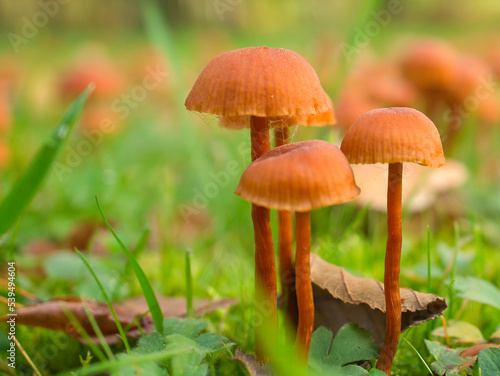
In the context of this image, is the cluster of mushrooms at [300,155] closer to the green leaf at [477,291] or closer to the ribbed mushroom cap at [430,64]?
the green leaf at [477,291]

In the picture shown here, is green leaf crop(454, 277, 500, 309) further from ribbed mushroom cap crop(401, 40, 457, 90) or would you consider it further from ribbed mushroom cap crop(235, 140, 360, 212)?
ribbed mushroom cap crop(401, 40, 457, 90)

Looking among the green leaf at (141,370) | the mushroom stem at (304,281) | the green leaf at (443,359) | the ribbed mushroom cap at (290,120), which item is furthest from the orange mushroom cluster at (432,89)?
the green leaf at (141,370)

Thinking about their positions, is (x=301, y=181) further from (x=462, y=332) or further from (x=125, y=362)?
(x=462, y=332)

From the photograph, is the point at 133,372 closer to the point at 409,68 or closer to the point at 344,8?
the point at 409,68

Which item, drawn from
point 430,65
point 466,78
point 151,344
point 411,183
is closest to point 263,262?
point 151,344

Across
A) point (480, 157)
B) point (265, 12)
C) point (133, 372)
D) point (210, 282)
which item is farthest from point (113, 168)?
point (265, 12)

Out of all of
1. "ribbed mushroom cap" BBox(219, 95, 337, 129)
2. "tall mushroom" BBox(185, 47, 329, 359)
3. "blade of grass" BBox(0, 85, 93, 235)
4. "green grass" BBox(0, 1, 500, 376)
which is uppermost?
"tall mushroom" BBox(185, 47, 329, 359)

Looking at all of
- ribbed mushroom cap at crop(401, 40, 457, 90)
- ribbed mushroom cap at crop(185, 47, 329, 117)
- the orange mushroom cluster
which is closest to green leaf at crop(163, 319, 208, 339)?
ribbed mushroom cap at crop(185, 47, 329, 117)
